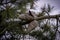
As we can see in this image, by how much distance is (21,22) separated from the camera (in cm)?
197

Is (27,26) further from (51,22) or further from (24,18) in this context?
(51,22)

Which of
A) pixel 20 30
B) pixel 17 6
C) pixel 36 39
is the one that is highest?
pixel 17 6

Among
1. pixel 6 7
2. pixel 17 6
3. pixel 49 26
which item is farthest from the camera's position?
pixel 49 26

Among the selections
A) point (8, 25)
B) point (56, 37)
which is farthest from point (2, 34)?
point (56, 37)

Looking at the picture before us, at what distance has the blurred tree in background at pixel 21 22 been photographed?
172 centimetres

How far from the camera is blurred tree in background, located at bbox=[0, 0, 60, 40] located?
1.72 meters

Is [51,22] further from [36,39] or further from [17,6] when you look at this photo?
[17,6]

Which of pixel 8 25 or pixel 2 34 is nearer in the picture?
pixel 8 25

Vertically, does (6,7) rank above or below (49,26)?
above

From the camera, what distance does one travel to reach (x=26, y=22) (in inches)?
81.2

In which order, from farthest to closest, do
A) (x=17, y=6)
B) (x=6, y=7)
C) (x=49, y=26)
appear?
(x=49, y=26) < (x=17, y=6) < (x=6, y=7)

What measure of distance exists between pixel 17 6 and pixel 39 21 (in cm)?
36

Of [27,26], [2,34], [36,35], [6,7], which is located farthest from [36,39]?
[6,7]

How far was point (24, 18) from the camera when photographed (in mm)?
2025
